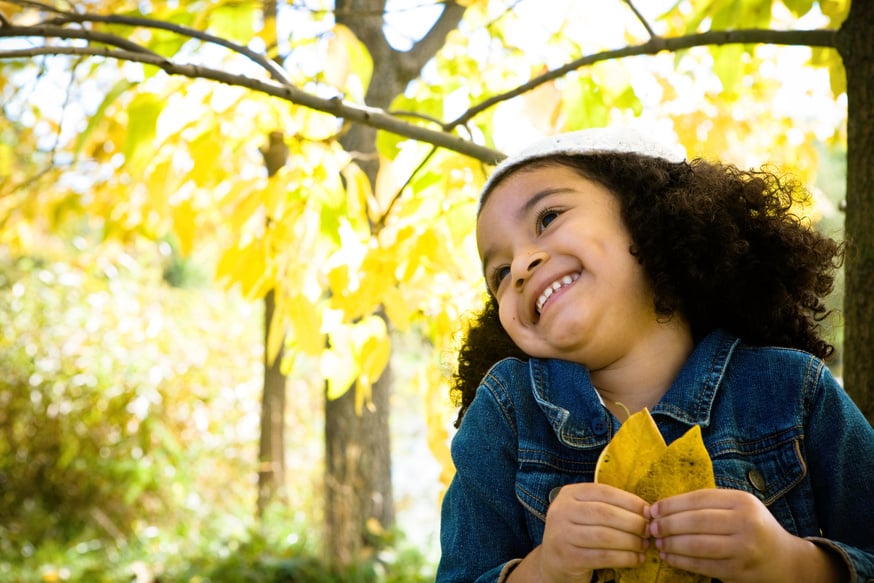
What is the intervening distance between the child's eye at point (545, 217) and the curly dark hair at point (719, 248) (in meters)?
0.10

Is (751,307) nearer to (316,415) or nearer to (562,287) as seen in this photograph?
(562,287)

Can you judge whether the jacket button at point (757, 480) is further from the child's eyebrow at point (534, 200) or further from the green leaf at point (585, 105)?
the green leaf at point (585, 105)

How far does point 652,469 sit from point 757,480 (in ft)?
0.96

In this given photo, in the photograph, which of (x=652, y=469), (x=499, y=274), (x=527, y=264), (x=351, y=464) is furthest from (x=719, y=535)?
(x=351, y=464)

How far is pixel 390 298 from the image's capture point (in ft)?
5.97

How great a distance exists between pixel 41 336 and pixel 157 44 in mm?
4555

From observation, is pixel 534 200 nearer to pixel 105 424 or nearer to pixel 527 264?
pixel 527 264

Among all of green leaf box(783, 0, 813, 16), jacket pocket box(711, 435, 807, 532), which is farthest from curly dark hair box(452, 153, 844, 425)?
→ green leaf box(783, 0, 813, 16)

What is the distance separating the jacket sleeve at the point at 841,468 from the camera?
45.6 inches

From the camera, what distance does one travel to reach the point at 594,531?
961 millimetres

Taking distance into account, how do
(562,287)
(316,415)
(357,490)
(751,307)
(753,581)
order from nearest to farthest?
(753,581) → (562,287) → (751,307) → (357,490) → (316,415)

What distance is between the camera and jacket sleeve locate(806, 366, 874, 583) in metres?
1.16

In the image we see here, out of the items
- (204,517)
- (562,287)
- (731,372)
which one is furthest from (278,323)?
(204,517)

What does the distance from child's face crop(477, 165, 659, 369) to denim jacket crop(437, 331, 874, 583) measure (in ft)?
0.19
